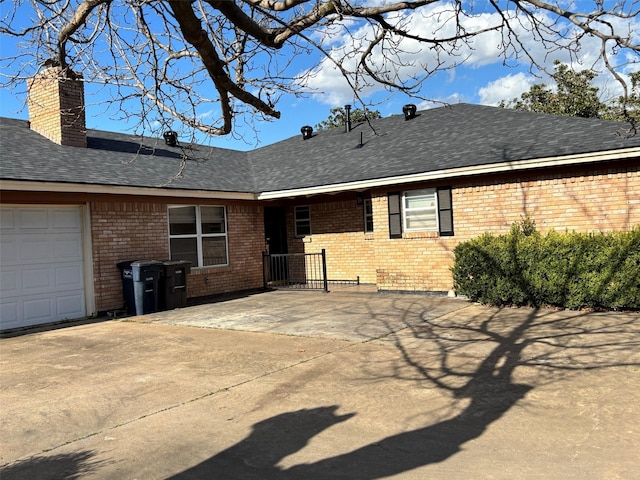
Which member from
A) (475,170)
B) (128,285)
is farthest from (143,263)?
(475,170)

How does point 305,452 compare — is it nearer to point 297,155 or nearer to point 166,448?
point 166,448

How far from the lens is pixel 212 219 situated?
573 inches

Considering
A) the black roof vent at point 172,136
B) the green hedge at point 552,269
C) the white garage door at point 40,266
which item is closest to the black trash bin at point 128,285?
the white garage door at point 40,266

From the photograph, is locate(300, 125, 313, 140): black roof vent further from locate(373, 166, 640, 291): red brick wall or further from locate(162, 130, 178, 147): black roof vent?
locate(162, 130, 178, 147): black roof vent

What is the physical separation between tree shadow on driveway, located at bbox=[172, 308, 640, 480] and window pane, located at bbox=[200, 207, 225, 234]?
657 cm

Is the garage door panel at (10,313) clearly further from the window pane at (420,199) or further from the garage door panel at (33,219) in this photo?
the window pane at (420,199)

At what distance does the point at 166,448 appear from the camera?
410 cm

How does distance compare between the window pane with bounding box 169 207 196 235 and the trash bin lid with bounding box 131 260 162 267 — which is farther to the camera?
the window pane with bounding box 169 207 196 235

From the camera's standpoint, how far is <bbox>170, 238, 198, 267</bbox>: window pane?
44.2 ft

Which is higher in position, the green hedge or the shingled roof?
the shingled roof

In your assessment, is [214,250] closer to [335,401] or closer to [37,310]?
[37,310]

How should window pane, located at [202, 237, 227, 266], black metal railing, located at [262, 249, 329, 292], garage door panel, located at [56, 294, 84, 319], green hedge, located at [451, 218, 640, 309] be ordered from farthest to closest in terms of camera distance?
black metal railing, located at [262, 249, 329, 292] < window pane, located at [202, 237, 227, 266] < garage door panel, located at [56, 294, 84, 319] < green hedge, located at [451, 218, 640, 309]

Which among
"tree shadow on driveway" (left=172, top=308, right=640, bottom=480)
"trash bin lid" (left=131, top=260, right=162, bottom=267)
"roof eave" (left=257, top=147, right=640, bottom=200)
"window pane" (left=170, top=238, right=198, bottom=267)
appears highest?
"roof eave" (left=257, top=147, right=640, bottom=200)

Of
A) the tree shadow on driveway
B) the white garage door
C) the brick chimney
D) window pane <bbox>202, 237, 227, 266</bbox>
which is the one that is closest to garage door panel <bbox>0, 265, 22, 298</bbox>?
the white garage door
